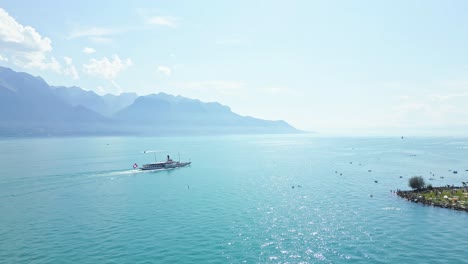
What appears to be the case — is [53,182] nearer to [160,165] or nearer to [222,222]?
[160,165]

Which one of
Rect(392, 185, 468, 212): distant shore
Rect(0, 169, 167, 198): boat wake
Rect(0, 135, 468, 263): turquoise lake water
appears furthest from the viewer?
Rect(0, 169, 167, 198): boat wake

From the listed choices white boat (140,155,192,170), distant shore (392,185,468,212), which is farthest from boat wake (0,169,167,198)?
distant shore (392,185,468,212)

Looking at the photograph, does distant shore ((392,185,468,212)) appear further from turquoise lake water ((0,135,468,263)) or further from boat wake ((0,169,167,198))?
boat wake ((0,169,167,198))

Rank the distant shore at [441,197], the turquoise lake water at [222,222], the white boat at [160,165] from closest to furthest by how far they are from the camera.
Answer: the turquoise lake water at [222,222] < the distant shore at [441,197] < the white boat at [160,165]

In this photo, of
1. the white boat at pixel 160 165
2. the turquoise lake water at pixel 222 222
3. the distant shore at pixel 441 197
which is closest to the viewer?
the turquoise lake water at pixel 222 222

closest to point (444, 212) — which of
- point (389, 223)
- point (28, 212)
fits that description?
point (389, 223)

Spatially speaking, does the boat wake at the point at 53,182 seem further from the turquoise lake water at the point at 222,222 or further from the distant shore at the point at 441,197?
the distant shore at the point at 441,197

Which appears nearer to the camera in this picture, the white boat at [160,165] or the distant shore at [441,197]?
the distant shore at [441,197]

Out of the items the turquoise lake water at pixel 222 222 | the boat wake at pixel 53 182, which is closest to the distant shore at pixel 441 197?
the turquoise lake water at pixel 222 222

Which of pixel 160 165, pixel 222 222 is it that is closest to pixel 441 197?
pixel 222 222
